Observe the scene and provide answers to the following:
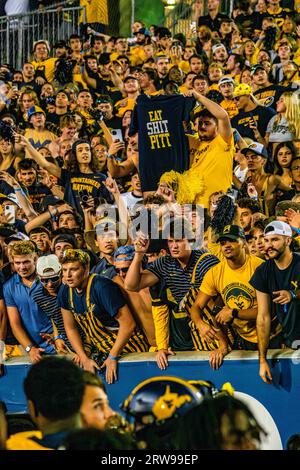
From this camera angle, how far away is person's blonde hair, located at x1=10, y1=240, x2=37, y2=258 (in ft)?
26.0

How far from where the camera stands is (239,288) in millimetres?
6809

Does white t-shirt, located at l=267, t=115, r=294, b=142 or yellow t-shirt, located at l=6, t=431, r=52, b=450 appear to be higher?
white t-shirt, located at l=267, t=115, r=294, b=142

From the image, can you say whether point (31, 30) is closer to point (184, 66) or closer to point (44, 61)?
point (44, 61)

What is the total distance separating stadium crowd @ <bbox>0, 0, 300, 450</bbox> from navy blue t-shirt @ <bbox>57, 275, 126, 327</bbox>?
0.04ft

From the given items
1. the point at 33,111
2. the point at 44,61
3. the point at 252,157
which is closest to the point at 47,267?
the point at 252,157

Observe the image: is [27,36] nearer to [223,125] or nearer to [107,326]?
[223,125]

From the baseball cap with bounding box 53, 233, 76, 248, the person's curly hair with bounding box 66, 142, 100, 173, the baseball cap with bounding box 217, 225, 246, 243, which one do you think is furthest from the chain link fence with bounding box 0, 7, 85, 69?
the baseball cap with bounding box 217, 225, 246, 243

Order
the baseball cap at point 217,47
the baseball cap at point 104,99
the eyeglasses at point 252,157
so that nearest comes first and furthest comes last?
the eyeglasses at point 252,157
the baseball cap at point 104,99
the baseball cap at point 217,47

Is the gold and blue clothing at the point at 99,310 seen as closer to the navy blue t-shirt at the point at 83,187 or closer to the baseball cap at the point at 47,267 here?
the baseball cap at the point at 47,267

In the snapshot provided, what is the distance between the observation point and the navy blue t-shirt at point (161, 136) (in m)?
9.40

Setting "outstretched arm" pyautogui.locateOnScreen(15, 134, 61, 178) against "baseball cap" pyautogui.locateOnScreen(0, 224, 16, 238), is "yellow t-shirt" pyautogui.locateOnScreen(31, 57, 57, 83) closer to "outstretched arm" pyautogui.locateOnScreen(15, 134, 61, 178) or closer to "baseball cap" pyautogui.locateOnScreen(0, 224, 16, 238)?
"outstretched arm" pyautogui.locateOnScreen(15, 134, 61, 178)

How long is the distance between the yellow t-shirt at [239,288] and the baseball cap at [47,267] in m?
1.44

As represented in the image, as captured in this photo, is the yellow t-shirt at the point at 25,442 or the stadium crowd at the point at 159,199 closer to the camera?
the yellow t-shirt at the point at 25,442

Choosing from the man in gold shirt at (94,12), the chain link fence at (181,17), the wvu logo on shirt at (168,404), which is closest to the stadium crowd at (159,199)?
the chain link fence at (181,17)
